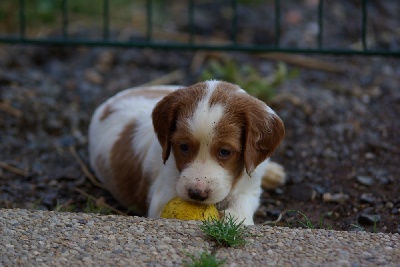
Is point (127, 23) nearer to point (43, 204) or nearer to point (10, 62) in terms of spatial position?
point (10, 62)

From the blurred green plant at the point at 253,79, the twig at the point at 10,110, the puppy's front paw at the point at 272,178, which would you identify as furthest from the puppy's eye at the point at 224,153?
the twig at the point at 10,110

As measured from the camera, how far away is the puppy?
4.24 meters

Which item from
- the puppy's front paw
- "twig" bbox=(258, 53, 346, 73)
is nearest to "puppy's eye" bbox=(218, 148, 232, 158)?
the puppy's front paw

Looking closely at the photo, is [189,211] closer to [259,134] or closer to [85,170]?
[259,134]

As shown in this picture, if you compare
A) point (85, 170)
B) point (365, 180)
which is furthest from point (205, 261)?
point (85, 170)

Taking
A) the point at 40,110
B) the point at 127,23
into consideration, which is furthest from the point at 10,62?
the point at 127,23

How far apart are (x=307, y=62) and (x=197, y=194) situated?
418 cm

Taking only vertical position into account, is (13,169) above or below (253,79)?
below

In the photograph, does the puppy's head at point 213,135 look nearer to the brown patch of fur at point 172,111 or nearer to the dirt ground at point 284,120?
the brown patch of fur at point 172,111

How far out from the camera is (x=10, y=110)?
675 cm

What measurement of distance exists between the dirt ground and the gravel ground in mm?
869

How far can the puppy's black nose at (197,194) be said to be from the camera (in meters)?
4.18

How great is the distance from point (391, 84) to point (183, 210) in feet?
12.7

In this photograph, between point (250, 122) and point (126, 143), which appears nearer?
point (250, 122)
